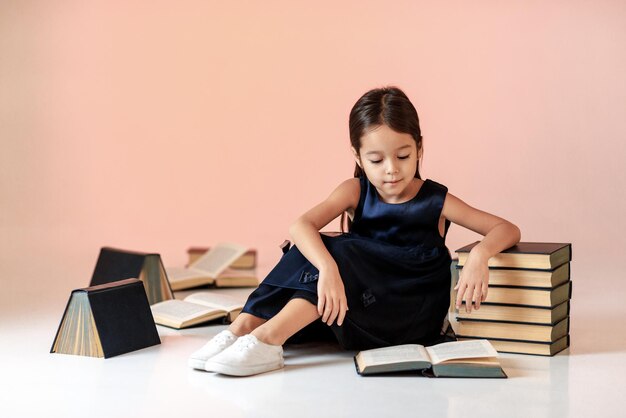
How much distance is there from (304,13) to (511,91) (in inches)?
58.9

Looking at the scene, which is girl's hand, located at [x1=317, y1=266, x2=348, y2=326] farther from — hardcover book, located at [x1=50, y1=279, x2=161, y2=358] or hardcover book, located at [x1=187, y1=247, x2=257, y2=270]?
hardcover book, located at [x1=187, y1=247, x2=257, y2=270]

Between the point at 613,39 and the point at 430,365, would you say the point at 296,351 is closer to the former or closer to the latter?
the point at 430,365

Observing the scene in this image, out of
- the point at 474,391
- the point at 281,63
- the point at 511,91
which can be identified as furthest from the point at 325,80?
the point at 474,391

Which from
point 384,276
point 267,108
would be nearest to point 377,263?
point 384,276

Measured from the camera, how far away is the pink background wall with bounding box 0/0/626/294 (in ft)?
20.4

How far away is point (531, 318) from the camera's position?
3.39 m

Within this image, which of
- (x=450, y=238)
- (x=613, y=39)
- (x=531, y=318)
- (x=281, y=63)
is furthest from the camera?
(x=281, y=63)

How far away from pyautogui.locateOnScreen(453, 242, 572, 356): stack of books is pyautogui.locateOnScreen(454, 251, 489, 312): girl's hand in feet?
0.32

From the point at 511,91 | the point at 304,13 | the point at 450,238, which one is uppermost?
the point at 304,13

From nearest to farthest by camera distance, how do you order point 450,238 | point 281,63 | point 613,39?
1. point 450,238
2. point 613,39
3. point 281,63

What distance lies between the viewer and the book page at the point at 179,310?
13.0ft

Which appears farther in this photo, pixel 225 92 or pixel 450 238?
pixel 225 92

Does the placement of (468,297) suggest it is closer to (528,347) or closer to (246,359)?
(528,347)

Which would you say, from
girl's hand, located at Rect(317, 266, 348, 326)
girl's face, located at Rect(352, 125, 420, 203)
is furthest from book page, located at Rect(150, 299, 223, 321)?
girl's face, located at Rect(352, 125, 420, 203)
